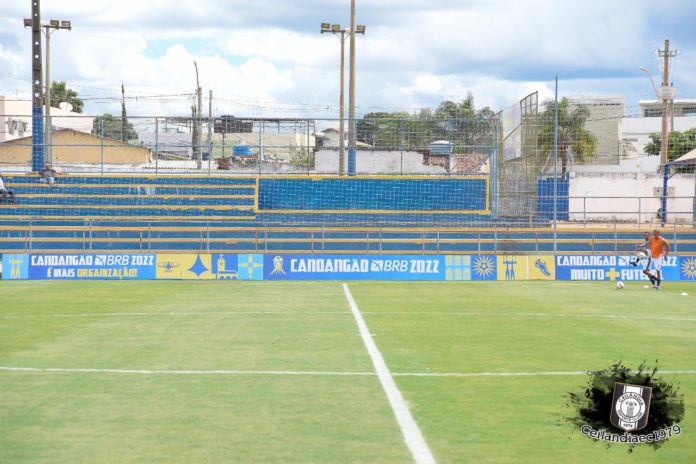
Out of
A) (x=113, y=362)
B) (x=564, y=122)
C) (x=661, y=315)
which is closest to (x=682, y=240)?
(x=661, y=315)

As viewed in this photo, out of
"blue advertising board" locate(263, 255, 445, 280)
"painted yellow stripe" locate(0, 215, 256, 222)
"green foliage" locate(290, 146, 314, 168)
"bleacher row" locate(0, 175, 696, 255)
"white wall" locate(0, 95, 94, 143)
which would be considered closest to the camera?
"blue advertising board" locate(263, 255, 445, 280)

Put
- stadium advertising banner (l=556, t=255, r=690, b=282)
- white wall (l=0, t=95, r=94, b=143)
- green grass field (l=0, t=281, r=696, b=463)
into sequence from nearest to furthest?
green grass field (l=0, t=281, r=696, b=463)
stadium advertising banner (l=556, t=255, r=690, b=282)
white wall (l=0, t=95, r=94, b=143)

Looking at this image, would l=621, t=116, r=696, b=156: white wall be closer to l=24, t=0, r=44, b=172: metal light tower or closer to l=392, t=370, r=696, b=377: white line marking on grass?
l=24, t=0, r=44, b=172: metal light tower

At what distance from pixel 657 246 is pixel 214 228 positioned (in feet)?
55.0

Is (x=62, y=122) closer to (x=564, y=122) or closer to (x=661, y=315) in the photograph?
(x=564, y=122)

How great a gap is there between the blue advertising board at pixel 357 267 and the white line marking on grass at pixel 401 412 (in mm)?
17162

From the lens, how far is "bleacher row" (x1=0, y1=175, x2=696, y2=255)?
36062 mm

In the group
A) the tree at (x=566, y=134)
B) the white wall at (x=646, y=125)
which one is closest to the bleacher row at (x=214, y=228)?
the tree at (x=566, y=134)

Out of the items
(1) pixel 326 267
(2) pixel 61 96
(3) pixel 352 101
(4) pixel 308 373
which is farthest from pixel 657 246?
(2) pixel 61 96

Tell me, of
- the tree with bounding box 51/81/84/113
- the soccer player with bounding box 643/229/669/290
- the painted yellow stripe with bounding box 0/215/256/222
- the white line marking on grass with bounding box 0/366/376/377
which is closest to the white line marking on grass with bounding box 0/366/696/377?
the white line marking on grass with bounding box 0/366/376/377

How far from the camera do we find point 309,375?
38.2 feet

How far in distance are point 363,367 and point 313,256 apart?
2047cm

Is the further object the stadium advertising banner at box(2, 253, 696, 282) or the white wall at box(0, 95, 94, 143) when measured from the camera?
the white wall at box(0, 95, 94, 143)

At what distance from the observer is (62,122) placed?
71.1 m
